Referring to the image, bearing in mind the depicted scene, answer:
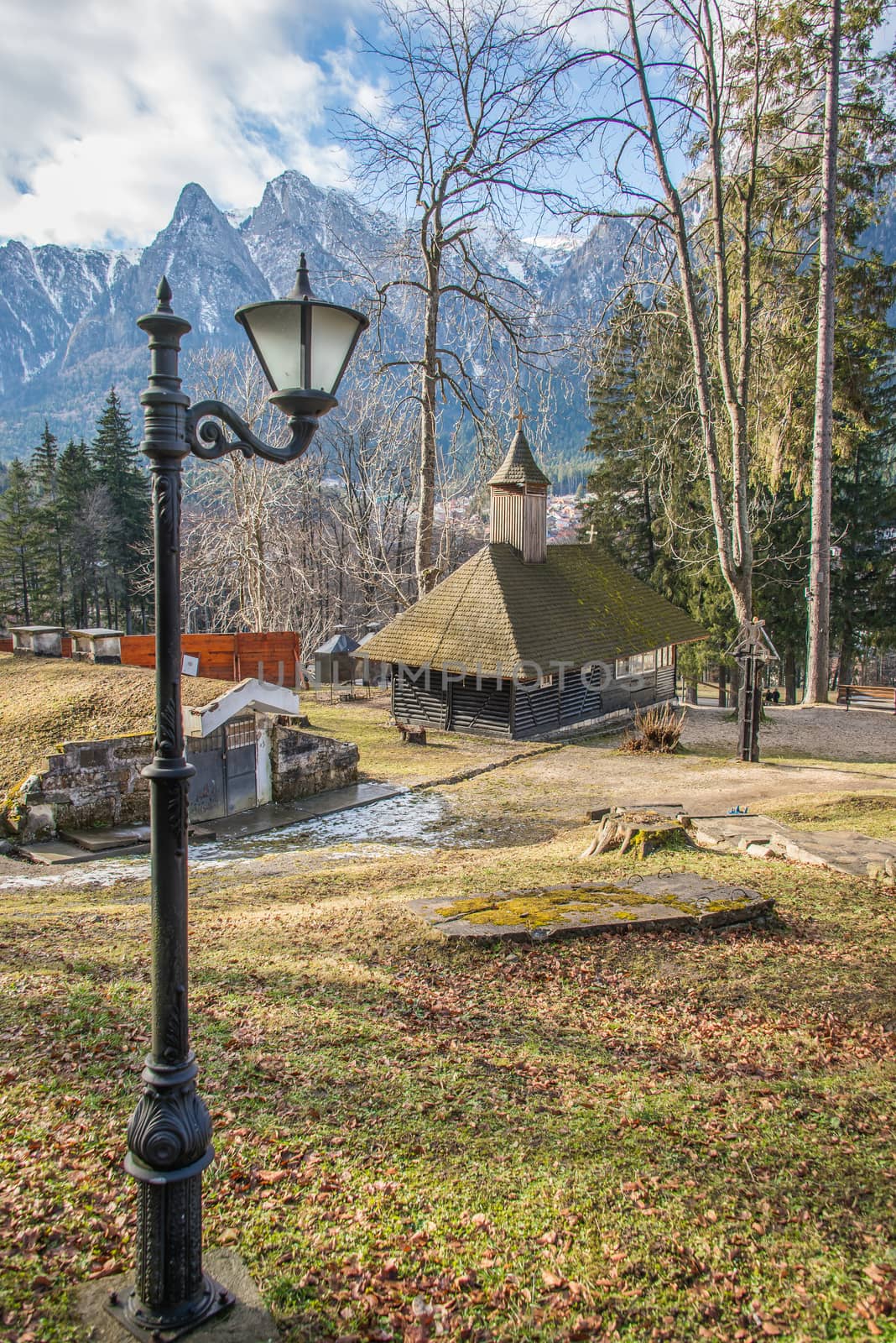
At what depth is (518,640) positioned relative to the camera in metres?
20.4

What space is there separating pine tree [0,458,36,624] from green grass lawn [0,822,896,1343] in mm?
43139

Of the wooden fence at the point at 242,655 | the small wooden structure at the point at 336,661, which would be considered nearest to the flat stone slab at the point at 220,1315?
the wooden fence at the point at 242,655

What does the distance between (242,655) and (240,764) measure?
16062 millimetres

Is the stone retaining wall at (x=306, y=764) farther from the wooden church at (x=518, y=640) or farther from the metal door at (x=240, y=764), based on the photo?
the wooden church at (x=518, y=640)

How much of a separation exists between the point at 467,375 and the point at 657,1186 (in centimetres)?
2221

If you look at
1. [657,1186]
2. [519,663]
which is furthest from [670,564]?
[657,1186]

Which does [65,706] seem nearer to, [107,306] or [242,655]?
[242,655]

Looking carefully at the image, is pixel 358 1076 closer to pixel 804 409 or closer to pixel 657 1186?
pixel 657 1186

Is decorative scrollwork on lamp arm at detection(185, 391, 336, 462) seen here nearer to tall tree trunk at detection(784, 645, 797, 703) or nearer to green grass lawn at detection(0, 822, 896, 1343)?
green grass lawn at detection(0, 822, 896, 1343)

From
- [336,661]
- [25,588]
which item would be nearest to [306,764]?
[336,661]

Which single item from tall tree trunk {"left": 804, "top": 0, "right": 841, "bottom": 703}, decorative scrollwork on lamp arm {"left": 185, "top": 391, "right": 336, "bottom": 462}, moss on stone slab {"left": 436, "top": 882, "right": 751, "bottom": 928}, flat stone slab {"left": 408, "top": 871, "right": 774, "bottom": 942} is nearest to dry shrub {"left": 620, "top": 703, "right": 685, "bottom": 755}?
tall tree trunk {"left": 804, "top": 0, "right": 841, "bottom": 703}

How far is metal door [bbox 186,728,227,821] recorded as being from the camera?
43.8 feet

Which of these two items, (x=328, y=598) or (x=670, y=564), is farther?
(x=328, y=598)

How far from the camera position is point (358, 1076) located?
14.9 feet
